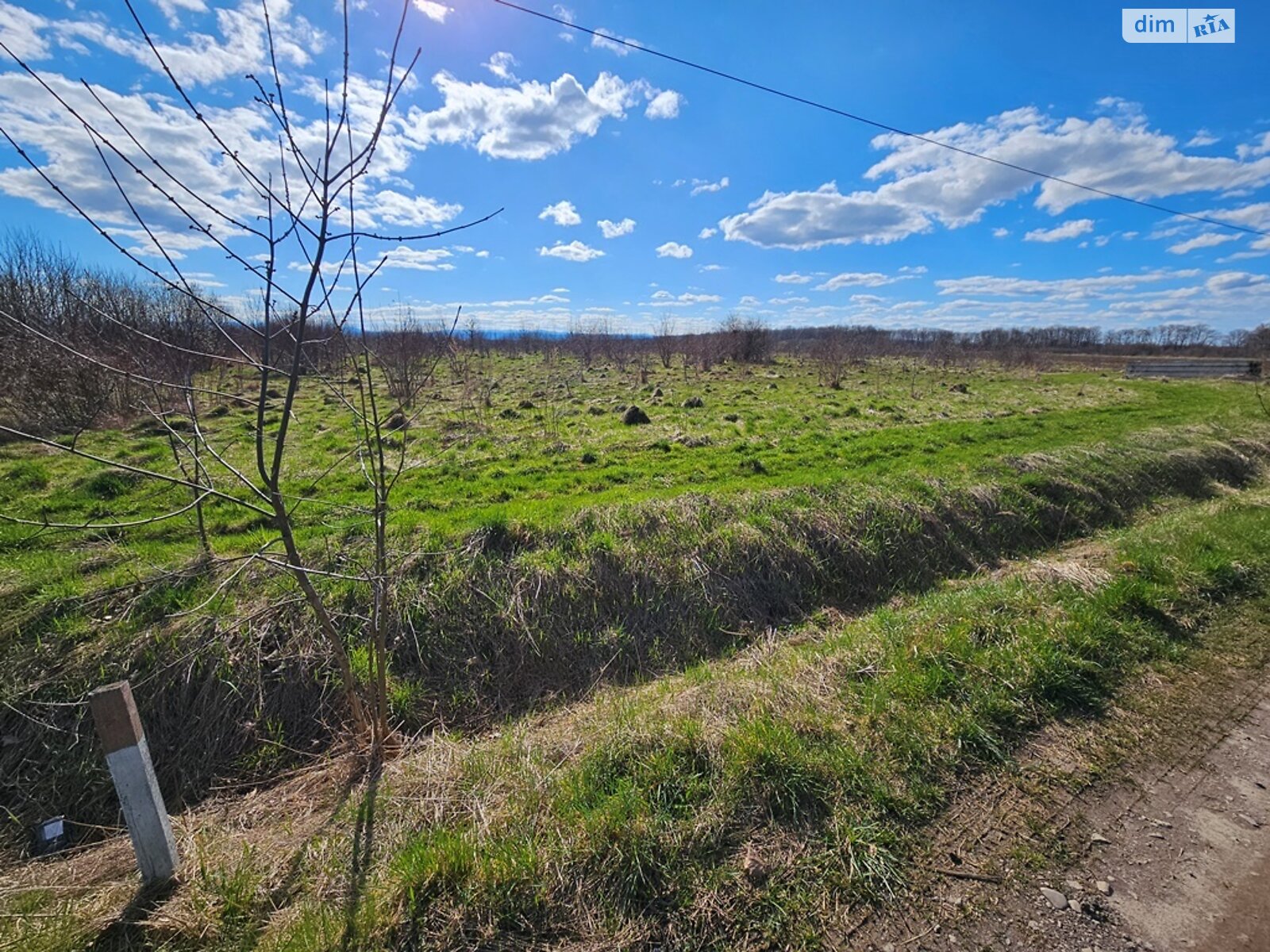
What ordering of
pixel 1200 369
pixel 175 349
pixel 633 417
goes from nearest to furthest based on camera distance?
pixel 175 349 → pixel 633 417 → pixel 1200 369

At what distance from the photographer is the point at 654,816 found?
2562 millimetres

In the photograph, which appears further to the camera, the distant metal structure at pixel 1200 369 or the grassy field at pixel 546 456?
the distant metal structure at pixel 1200 369

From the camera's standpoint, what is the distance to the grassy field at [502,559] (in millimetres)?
3906

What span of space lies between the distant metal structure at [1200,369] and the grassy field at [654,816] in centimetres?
4695

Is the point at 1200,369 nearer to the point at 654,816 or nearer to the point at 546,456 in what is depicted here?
the point at 546,456

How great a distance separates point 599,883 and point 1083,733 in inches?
119

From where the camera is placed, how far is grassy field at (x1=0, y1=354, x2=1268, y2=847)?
12.8ft

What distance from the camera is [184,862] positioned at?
257cm

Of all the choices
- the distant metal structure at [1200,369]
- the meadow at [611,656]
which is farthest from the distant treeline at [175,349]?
the distant metal structure at [1200,369]

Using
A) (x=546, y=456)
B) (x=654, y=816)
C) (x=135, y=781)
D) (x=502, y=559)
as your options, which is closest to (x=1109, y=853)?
(x=654, y=816)

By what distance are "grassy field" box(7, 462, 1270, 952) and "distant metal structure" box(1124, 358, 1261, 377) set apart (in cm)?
4695

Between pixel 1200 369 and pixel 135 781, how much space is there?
54.7 meters

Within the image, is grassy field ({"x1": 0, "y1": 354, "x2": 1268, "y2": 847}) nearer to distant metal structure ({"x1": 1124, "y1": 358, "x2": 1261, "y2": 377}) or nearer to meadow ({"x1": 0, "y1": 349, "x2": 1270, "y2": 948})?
meadow ({"x1": 0, "y1": 349, "x2": 1270, "y2": 948})

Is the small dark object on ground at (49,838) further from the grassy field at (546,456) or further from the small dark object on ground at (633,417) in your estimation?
the small dark object on ground at (633,417)
